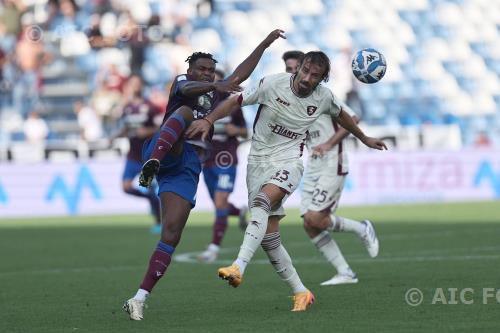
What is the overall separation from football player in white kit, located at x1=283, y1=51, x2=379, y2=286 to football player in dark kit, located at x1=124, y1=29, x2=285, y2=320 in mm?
2450

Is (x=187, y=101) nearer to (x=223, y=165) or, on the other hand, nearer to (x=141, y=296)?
(x=141, y=296)

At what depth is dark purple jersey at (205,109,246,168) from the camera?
571 inches

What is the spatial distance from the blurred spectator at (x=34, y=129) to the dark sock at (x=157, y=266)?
1826 centimetres

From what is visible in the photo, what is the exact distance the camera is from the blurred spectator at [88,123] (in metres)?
26.7

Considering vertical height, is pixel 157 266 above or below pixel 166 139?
below

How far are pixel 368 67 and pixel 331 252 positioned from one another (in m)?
2.47

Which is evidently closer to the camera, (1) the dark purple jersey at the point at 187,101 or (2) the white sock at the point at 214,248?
(1) the dark purple jersey at the point at 187,101

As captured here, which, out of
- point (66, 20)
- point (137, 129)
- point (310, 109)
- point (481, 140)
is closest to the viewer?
point (310, 109)

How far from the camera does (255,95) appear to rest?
880 cm

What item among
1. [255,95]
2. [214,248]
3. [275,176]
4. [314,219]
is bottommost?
[214,248]

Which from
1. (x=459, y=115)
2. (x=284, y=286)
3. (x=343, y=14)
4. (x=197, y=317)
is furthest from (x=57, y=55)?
(x=197, y=317)

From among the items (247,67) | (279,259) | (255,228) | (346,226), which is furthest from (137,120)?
(247,67)

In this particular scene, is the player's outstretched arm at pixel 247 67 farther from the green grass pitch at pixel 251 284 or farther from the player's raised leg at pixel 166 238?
the green grass pitch at pixel 251 284

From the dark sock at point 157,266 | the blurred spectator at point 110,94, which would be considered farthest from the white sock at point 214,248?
the blurred spectator at point 110,94
